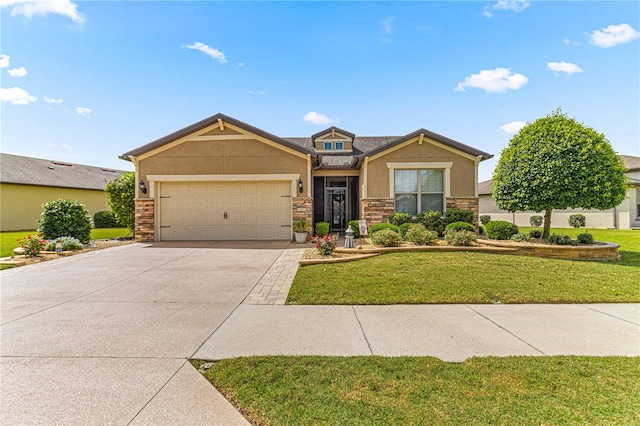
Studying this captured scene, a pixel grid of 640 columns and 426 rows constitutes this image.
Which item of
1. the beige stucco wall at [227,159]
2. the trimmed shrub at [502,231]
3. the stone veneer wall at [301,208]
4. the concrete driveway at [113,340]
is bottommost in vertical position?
the concrete driveway at [113,340]

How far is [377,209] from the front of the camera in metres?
12.1

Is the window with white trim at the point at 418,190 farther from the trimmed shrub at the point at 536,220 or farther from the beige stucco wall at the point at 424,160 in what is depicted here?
the trimmed shrub at the point at 536,220

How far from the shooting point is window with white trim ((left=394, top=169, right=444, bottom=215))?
1221 cm

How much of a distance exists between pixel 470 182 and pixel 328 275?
8597 mm

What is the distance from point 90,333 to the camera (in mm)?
3691

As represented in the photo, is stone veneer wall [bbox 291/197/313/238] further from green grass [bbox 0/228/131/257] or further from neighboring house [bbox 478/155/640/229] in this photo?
neighboring house [bbox 478/155/640/229]

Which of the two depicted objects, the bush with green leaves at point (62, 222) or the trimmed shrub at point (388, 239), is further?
the bush with green leaves at point (62, 222)

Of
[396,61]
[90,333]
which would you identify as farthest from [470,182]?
[90,333]

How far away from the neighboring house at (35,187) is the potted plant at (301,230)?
19.4 m

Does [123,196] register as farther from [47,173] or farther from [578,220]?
[578,220]

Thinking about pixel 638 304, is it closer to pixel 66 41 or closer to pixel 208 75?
pixel 208 75

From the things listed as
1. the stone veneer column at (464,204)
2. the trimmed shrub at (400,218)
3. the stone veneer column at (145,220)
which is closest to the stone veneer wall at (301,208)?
the trimmed shrub at (400,218)

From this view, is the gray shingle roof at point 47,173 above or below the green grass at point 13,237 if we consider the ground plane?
above

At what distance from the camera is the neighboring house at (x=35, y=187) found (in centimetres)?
1844
